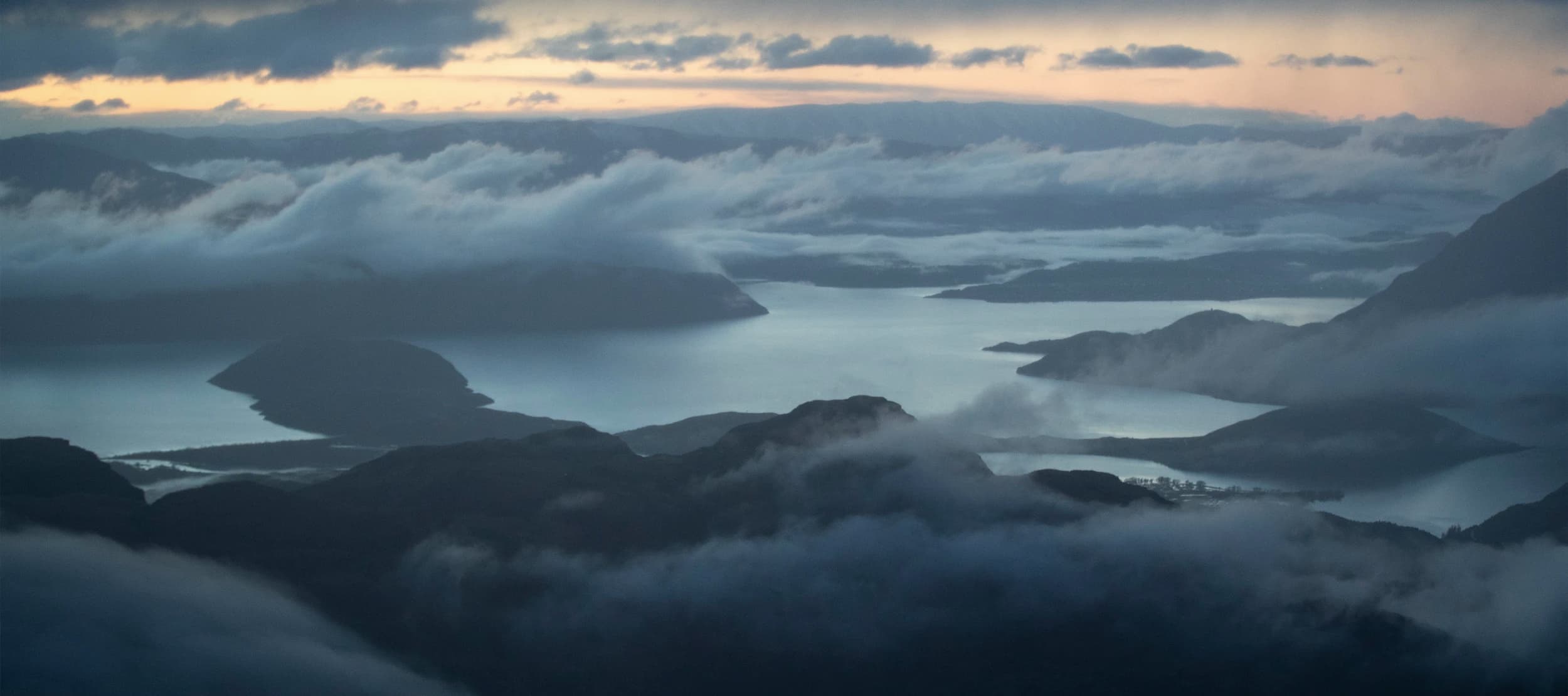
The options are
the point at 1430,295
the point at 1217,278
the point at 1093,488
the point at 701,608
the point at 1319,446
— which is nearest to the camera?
the point at 701,608

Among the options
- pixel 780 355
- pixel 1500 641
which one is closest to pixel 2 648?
pixel 1500 641

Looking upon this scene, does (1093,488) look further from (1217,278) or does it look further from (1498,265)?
(1217,278)

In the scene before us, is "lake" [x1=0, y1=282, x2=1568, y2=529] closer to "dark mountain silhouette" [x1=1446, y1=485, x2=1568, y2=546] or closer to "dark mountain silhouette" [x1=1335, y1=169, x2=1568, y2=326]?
"dark mountain silhouette" [x1=1446, y1=485, x2=1568, y2=546]

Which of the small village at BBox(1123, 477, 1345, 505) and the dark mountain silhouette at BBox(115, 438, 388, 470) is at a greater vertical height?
the dark mountain silhouette at BBox(115, 438, 388, 470)

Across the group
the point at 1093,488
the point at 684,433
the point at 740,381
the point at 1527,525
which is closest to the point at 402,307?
the point at 740,381

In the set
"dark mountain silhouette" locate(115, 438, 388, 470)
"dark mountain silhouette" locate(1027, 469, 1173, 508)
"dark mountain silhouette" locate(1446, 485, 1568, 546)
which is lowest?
"dark mountain silhouette" locate(1446, 485, 1568, 546)

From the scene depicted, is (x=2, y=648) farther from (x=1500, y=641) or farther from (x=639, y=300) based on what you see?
(x=639, y=300)

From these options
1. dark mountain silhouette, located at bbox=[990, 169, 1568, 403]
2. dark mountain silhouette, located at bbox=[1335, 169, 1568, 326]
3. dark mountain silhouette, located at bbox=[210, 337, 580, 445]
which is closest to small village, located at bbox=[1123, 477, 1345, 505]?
dark mountain silhouette, located at bbox=[210, 337, 580, 445]
